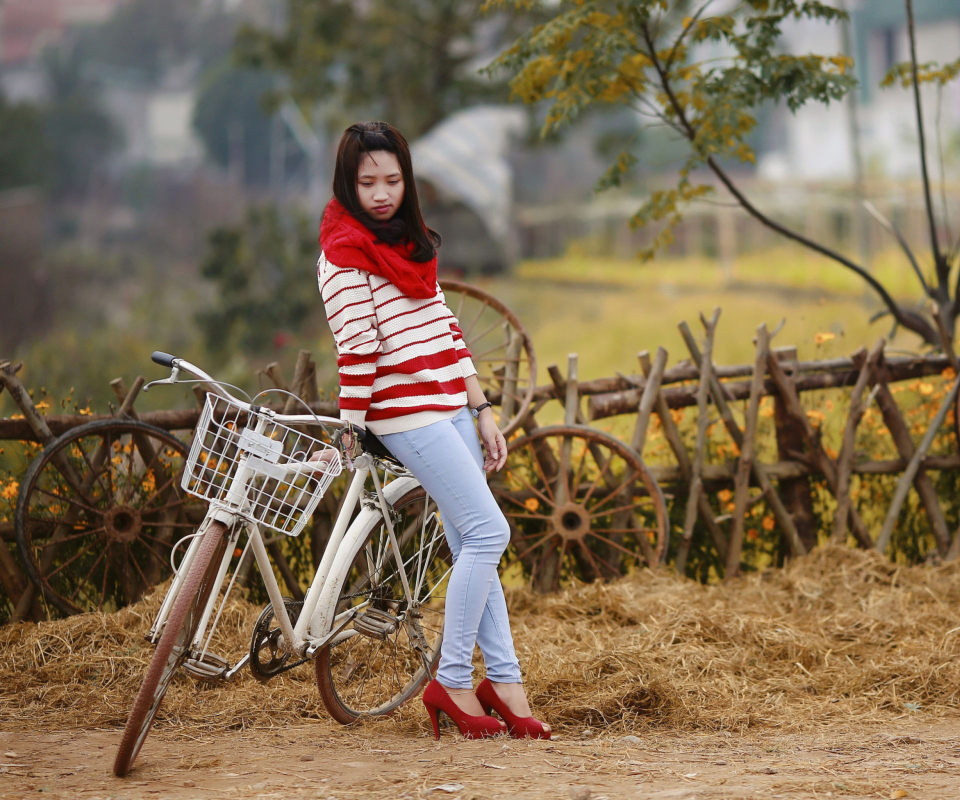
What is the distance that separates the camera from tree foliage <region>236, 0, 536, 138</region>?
11.7 m

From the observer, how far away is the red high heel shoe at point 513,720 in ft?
8.96

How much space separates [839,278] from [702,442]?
12618 mm

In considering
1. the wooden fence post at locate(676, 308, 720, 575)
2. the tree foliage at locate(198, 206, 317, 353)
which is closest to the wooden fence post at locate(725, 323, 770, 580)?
the wooden fence post at locate(676, 308, 720, 575)

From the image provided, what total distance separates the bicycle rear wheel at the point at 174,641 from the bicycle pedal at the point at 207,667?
28 mm

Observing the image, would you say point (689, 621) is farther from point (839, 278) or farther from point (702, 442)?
point (839, 278)

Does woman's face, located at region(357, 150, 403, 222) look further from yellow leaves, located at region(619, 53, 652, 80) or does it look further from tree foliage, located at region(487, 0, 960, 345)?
yellow leaves, located at region(619, 53, 652, 80)

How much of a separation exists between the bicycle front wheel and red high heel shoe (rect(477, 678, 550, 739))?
31 centimetres

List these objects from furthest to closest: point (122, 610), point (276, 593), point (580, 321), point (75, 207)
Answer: point (75, 207) → point (580, 321) → point (122, 610) → point (276, 593)

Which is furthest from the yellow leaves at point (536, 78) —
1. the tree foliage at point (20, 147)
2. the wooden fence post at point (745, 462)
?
the tree foliage at point (20, 147)

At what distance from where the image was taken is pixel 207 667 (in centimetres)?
252

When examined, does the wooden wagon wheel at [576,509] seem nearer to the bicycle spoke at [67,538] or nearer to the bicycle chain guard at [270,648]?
the bicycle chain guard at [270,648]

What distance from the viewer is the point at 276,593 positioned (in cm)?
268

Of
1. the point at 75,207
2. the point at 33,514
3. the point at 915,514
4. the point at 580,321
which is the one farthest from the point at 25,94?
the point at 915,514

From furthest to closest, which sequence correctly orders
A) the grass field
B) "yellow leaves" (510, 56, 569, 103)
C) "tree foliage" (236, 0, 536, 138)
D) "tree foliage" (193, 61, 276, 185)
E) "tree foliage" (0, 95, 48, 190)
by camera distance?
"tree foliage" (193, 61, 276, 185) → "tree foliage" (0, 95, 48, 190) → the grass field → "tree foliage" (236, 0, 536, 138) → "yellow leaves" (510, 56, 569, 103)
